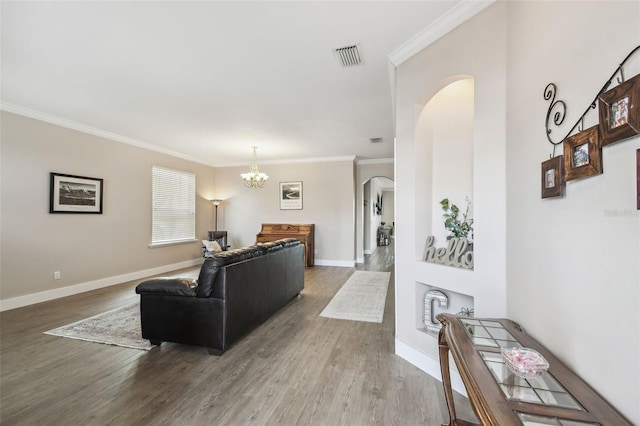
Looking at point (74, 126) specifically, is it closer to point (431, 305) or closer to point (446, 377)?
point (431, 305)

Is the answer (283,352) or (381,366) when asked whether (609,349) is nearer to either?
(381,366)

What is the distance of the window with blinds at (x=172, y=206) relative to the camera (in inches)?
241

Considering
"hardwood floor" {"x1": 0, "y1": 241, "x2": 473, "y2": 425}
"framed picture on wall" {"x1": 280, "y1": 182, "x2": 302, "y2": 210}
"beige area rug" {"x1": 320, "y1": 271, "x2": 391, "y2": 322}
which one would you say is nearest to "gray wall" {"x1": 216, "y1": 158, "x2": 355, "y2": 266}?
"framed picture on wall" {"x1": 280, "y1": 182, "x2": 302, "y2": 210}

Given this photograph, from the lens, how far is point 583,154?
3.43 ft

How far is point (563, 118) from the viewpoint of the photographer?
1220 millimetres

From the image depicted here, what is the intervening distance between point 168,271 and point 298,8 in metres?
6.08

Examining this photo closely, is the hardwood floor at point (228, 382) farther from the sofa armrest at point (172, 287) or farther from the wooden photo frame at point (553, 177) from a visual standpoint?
the wooden photo frame at point (553, 177)

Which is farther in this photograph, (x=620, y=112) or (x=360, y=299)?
(x=360, y=299)

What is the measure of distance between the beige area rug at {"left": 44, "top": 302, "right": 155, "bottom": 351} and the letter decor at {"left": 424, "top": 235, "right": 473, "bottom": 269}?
2.76 metres

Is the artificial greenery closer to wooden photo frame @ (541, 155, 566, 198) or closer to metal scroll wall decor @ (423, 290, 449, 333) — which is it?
metal scroll wall decor @ (423, 290, 449, 333)

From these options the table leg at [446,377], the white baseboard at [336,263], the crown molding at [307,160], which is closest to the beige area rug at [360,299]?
the white baseboard at [336,263]

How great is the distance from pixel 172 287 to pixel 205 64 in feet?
7.19

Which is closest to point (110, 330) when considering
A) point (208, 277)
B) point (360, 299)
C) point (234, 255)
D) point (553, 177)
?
point (208, 277)

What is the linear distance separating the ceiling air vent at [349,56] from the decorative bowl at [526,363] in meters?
2.51
